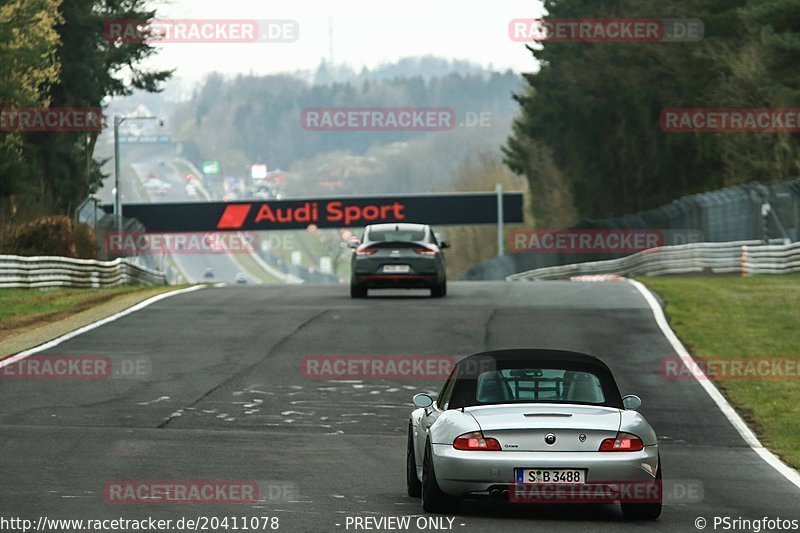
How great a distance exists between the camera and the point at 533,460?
32.1 feet

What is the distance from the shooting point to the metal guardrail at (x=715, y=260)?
41125 mm

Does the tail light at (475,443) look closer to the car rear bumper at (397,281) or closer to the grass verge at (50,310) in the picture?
the grass verge at (50,310)

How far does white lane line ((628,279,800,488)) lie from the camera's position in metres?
14.1

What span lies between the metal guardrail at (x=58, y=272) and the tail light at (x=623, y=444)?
26641mm

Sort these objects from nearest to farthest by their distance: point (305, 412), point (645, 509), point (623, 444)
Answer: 1. point (623, 444)
2. point (645, 509)
3. point (305, 412)

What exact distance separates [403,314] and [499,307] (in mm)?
2323

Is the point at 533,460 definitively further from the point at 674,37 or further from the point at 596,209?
the point at 596,209

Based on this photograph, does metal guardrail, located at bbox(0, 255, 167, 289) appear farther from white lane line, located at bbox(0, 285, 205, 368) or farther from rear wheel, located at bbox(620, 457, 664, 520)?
rear wheel, located at bbox(620, 457, 664, 520)

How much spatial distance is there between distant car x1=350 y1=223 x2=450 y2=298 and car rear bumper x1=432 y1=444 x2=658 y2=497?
19917 mm

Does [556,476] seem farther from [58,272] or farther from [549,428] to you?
[58,272]

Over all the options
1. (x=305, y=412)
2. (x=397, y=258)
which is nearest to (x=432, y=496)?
(x=305, y=412)

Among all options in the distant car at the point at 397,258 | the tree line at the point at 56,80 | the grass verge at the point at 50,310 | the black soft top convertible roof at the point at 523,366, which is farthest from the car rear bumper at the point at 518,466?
the tree line at the point at 56,80

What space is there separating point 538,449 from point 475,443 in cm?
42

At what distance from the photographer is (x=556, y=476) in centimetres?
979
